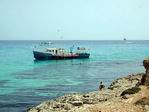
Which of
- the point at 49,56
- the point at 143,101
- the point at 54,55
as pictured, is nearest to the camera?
the point at 143,101

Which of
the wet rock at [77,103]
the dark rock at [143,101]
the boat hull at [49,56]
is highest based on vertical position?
the dark rock at [143,101]

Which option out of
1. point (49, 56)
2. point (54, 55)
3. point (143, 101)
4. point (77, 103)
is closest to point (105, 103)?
point (77, 103)

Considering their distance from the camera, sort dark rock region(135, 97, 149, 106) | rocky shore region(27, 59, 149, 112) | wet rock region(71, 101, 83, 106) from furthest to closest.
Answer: wet rock region(71, 101, 83, 106), dark rock region(135, 97, 149, 106), rocky shore region(27, 59, 149, 112)

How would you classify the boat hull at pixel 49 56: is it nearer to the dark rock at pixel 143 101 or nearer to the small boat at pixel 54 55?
the small boat at pixel 54 55

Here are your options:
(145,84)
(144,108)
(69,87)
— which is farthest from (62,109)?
(69,87)

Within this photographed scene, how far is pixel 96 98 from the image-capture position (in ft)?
91.8

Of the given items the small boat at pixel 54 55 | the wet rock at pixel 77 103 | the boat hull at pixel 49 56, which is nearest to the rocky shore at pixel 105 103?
the wet rock at pixel 77 103

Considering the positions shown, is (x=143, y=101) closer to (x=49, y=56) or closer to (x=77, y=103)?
(x=77, y=103)

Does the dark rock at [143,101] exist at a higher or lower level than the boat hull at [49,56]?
higher

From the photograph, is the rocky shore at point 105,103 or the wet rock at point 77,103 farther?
the wet rock at point 77,103

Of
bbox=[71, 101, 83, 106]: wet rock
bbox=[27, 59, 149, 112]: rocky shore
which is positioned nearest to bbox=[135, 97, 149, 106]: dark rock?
bbox=[27, 59, 149, 112]: rocky shore

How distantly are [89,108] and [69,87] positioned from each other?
24.8m

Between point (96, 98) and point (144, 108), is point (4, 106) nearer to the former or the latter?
point (96, 98)

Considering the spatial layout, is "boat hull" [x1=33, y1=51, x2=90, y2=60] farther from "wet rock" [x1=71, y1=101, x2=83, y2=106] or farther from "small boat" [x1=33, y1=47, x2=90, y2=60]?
"wet rock" [x1=71, y1=101, x2=83, y2=106]
